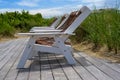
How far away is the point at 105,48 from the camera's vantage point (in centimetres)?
859

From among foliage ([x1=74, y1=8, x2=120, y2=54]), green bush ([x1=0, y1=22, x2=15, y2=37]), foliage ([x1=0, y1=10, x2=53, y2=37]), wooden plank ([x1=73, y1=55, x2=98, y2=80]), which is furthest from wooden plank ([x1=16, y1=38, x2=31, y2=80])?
foliage ([x1=0, y1=10, x2=53, y2=37])

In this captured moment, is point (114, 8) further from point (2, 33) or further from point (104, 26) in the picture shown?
point (2, 33)

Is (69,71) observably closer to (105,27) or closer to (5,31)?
(105,27)

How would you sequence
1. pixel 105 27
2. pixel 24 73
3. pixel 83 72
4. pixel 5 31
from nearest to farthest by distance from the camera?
pixel 83 72
pixel 24 73
pixel 105 27
pixel 5 31

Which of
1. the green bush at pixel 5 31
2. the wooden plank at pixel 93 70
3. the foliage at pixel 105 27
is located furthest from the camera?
the green bush at pixel 5 31

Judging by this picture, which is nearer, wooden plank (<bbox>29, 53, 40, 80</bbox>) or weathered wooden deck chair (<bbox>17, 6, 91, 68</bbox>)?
wooden plank (<bbox>29, 53, 40, 80</bbox>)

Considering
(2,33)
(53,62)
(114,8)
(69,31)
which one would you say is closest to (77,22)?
(69,31)

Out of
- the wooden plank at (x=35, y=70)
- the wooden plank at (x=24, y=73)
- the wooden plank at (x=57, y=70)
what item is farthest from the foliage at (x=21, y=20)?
the wooden plank at (x=24, y=73)

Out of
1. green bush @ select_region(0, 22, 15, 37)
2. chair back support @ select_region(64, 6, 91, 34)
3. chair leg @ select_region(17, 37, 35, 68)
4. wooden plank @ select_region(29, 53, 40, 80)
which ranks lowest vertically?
green bush @ select_region(0, 22, 15, 37)

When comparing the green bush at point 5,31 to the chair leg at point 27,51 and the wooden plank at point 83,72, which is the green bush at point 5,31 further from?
the wooden plank at point 83,72

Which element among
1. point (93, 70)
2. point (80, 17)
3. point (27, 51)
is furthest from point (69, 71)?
point (80, 17)

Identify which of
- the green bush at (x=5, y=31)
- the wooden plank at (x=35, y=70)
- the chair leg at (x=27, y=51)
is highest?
the chair leg at (x=27, y=51)

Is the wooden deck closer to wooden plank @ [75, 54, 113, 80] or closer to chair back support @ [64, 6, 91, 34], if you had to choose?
wooden plank @ [75, 54, 113, 80]

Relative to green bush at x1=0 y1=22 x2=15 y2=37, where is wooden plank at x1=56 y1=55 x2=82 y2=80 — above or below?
above
